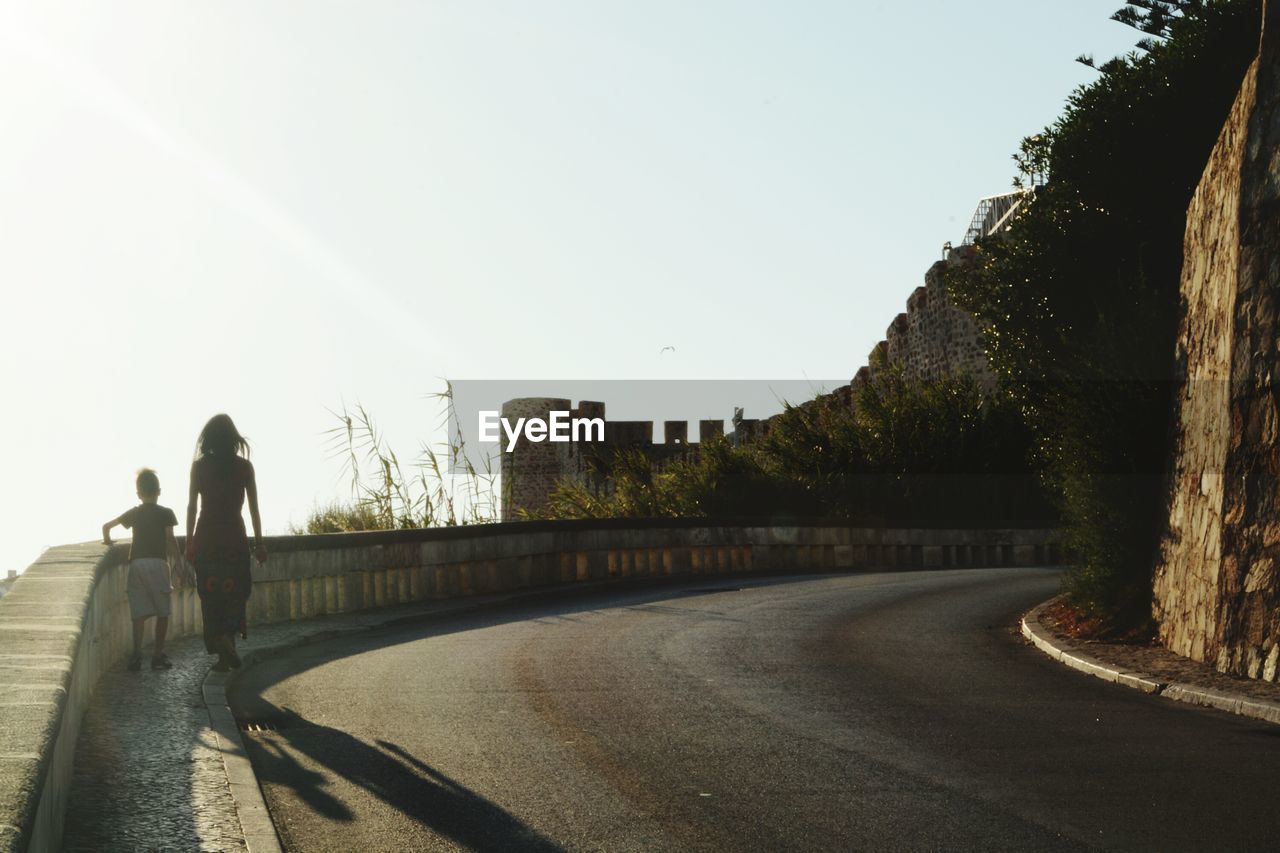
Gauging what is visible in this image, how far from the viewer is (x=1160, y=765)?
7465 mm

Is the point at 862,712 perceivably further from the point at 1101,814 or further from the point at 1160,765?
the point at 1101,814

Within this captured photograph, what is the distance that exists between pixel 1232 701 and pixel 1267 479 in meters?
1.88

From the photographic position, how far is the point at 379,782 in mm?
7105

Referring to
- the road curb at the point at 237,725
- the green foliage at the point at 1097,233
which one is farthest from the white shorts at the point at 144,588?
the green foliage at the point at 1097,233

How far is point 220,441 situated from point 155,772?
4017mm

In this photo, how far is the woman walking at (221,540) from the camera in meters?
10.4

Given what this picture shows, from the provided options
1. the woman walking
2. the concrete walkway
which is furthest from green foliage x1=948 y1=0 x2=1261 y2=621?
the concrete walkway

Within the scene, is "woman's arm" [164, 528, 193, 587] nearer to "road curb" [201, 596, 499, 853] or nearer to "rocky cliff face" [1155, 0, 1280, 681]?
"road curb" [201, 596, 499, 853]

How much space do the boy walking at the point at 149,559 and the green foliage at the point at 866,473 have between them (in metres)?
16.2

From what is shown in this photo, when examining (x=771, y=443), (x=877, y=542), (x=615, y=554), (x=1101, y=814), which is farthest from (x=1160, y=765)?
(x=771, y=443)

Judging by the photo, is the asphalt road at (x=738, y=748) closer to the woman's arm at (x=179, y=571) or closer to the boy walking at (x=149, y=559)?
the boy walking at (x=149, y=559)

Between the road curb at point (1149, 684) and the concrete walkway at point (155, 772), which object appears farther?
the road curb at point (1149, 684)

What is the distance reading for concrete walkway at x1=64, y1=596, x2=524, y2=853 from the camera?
5.81 metres

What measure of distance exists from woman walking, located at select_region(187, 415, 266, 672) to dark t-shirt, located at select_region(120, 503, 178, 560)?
49cm
